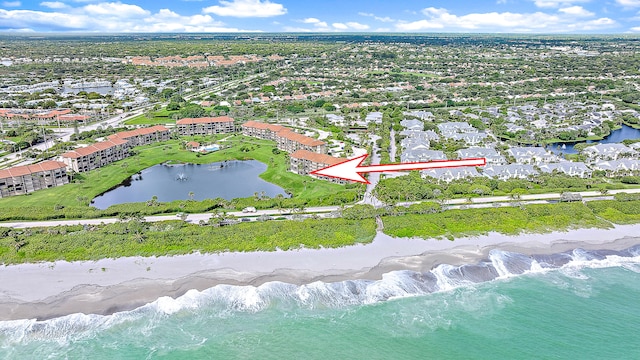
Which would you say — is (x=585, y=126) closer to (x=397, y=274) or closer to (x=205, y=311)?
(x=397, y=274)

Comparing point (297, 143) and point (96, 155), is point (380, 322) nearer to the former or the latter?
point (297, 143)

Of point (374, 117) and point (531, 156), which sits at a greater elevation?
point (374, 117)

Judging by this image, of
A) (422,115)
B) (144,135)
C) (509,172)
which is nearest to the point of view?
(509,172)

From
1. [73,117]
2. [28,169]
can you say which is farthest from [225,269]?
[73,117]

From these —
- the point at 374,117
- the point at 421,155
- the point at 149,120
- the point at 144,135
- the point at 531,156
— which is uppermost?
the point at 374,117

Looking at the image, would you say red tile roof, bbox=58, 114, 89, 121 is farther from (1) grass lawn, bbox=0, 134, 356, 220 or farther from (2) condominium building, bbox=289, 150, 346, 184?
(2) condominium building, bbox=289, 150, 346, 184

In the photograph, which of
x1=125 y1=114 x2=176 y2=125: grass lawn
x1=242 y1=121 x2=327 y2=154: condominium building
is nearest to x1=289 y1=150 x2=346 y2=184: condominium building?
x1=242 y1=121 x2=327 y2=154: condominium building
